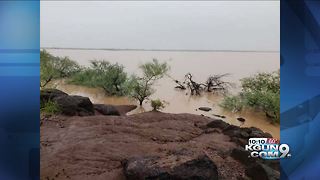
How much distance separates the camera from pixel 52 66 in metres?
2.37

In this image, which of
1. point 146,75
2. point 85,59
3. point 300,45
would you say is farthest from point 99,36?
point 300,45

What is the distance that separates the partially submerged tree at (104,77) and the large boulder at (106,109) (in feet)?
0.29

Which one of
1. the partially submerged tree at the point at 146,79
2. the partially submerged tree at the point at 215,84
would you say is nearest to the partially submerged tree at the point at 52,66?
the partially submerged tree at the point at 146,79

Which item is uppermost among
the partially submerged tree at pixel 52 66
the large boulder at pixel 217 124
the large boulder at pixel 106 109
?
the partially submerged tree at pixel 52 66

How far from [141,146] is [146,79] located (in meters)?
0.41

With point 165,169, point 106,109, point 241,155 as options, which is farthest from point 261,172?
Result: point 106,109

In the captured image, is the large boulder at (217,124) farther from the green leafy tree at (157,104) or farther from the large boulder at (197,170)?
the green leafy tree at (157,104)

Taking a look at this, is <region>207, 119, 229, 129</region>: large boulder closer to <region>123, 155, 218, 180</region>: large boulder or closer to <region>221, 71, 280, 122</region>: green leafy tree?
<region>221, 71, 280, 122</region>: green leafy tree

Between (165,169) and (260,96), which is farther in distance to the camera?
(260,96)

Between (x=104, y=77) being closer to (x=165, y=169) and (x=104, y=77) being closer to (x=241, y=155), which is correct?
(x=165, y=169)

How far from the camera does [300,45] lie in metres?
2.41

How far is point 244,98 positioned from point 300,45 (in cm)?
49

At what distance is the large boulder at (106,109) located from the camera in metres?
2.38

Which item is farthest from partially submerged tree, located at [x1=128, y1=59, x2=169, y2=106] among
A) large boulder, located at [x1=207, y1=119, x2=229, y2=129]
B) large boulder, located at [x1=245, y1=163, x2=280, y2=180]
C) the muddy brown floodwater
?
large boulder, located at [x1=245, y1=163, x2=280, y2=180]
